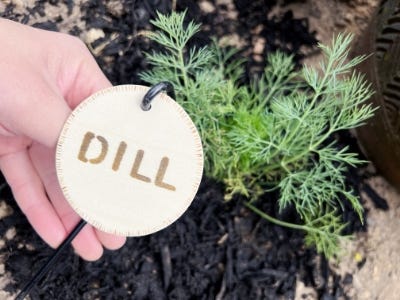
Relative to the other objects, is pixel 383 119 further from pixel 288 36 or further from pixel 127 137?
pixel 127 137

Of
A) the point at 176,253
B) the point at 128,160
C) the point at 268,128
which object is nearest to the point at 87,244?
the point at 176,253

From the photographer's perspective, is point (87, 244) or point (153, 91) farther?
point (87, 244)

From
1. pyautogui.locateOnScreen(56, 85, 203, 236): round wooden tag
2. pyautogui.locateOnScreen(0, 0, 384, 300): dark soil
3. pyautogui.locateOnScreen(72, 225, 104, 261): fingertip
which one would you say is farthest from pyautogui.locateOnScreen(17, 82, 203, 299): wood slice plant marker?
pyautogui.locateOnScreen(0, 0, 384, 300): dark soil

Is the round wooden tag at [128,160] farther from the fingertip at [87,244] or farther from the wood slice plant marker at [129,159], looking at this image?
the fingertip at [87,244]

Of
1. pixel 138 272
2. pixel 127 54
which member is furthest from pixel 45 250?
pixel 127 54

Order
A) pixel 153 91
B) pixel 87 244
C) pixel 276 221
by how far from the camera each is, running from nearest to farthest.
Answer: pixel 153 91, pixel 87 244, pixel 276 221

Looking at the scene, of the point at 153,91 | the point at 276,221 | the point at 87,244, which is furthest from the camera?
the point at 276,221

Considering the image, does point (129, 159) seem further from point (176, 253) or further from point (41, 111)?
point (176, 253)

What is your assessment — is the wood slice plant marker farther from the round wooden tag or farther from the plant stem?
the plant stem
